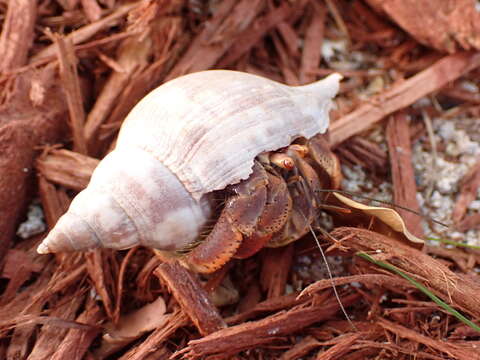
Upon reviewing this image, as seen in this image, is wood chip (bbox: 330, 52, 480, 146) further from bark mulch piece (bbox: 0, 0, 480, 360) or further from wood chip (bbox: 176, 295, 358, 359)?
wood chip (bbox: 176, 295, 358, 359)

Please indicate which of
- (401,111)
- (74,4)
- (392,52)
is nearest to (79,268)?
(74,4)

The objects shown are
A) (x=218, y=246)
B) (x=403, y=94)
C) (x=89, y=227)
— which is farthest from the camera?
(x=403, y=94)

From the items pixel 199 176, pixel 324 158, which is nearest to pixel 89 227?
pixel 199 176

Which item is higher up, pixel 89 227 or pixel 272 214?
pixel 89 227

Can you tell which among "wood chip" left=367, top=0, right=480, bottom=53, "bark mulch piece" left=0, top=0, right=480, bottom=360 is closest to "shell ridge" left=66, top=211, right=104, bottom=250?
"bark mulch piece" left=0, top=0, right=480, bottom=360

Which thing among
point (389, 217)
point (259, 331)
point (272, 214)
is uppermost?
point (272, 214)

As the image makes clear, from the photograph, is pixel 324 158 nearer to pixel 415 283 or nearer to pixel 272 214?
pixel 272 214

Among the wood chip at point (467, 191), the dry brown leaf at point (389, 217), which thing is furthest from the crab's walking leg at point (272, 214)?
the wood chip at point (467, 191)
